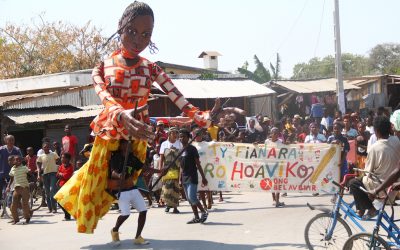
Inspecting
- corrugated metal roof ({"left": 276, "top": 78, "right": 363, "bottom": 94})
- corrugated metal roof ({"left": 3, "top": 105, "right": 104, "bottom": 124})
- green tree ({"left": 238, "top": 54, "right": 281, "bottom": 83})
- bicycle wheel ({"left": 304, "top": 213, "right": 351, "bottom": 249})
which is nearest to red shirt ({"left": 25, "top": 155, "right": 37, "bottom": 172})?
corrugated metal roof ({"left": 3, "top": 105, "right": 104, "bottom": 124})

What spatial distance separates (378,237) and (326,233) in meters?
1.36

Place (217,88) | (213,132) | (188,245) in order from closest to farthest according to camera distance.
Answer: (188,245), (213,132), (217,88)

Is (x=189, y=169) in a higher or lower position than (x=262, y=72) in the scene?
lower

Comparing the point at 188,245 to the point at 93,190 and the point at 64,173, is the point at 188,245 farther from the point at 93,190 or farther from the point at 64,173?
the point at 64,173

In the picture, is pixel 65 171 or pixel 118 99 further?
pixel 65 171

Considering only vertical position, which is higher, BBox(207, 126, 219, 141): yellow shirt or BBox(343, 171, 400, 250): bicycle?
BBox(207, 126, 219, 141): yellow shirt

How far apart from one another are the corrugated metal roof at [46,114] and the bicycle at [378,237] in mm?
12395

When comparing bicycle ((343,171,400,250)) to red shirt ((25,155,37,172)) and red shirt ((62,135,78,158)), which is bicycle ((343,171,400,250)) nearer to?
red shirt ((62,135,78,158))

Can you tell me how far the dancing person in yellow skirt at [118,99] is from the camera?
301 inches

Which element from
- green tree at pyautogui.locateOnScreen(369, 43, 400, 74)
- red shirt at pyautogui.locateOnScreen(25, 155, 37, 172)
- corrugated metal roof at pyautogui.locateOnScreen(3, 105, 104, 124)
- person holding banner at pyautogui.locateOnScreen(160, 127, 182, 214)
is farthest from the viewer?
green tree at pyautogui.locateOnScreen(369, 43, 400, 74)

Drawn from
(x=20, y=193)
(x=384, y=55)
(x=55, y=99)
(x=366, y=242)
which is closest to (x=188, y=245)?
(x=366, y=242)

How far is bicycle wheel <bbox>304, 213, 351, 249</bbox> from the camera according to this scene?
7.07 meters

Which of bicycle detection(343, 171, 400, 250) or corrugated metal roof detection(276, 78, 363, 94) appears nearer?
bicycle detection(343, 171, 400, 250)

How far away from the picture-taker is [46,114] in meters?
18.5
